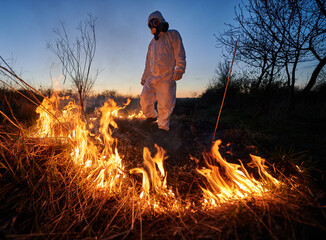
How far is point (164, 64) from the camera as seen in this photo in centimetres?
374

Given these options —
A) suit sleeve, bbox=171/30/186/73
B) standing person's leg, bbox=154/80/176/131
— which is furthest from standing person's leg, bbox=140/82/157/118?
suit sleeve, bbox=171/30/186/73

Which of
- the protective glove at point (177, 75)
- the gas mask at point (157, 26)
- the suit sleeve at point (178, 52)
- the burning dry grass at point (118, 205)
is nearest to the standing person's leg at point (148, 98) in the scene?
the protective glove at point (177, 75)

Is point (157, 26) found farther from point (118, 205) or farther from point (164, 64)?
point (118, 205)

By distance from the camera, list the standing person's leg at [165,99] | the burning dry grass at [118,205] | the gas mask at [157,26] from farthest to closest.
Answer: the standing person's leg at [165,99] < the gas mask at [157,26] < the burning dry grass at [118,205]

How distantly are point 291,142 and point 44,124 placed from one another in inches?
212

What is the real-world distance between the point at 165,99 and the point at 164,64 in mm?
908

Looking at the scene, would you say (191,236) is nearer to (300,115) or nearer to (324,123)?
(324,123)

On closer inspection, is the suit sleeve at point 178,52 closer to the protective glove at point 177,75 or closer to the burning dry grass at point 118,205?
the protective glove at point 177,75

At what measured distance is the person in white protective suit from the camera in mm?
3596

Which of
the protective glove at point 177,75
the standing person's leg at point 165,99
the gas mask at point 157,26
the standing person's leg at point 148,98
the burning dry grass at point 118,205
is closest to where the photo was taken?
the burning dry grass at point 118,205

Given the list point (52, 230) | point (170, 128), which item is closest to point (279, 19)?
point (170, 128)

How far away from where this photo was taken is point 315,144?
9.75 feet

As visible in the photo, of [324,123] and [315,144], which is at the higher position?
[324,123]

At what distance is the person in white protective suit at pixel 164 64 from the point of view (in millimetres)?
3596
